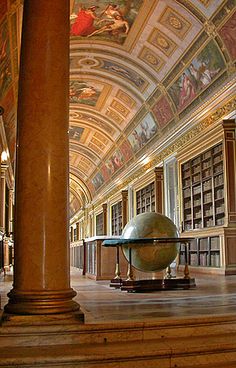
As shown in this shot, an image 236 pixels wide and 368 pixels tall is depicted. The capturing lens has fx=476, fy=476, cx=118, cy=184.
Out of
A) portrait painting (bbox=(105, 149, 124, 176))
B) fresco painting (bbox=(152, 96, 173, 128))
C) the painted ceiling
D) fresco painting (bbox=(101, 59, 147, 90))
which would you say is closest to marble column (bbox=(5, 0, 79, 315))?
the painted ceiling

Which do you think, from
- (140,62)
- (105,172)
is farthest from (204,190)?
(105,172)

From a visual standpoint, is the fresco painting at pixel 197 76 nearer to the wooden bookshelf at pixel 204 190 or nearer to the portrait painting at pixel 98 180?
the wooden bookshelf at pixel 204 190

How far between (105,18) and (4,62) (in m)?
3.82

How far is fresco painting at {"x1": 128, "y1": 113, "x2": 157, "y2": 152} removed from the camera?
1991 cm

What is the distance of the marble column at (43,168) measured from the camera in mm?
4594

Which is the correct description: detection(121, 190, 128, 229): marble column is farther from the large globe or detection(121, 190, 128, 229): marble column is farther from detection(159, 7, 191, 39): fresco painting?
the large globe

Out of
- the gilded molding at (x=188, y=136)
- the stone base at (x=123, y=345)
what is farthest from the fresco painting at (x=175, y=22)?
the stone base at (x=123, y=345)

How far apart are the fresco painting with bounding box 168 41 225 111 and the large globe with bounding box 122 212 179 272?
21.4 ft

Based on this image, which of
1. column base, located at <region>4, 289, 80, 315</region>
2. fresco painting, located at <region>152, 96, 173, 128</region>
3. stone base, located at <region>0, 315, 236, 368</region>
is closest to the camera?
stone base, located at <region>0, 315, 236, 368</region>

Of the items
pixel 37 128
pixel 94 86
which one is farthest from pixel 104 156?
pixel 37 128

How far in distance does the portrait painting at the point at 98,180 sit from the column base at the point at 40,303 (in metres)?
27.7

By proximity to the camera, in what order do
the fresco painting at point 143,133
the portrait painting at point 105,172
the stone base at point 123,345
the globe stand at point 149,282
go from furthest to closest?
the portrait painting at point 105,172 → the fresco painting at point 143,133 → the globe stand at point 149,282 → the stone base at point 123,345

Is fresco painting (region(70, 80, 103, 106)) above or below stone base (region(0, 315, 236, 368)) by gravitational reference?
→ above

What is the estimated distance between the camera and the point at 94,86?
20.8 m
